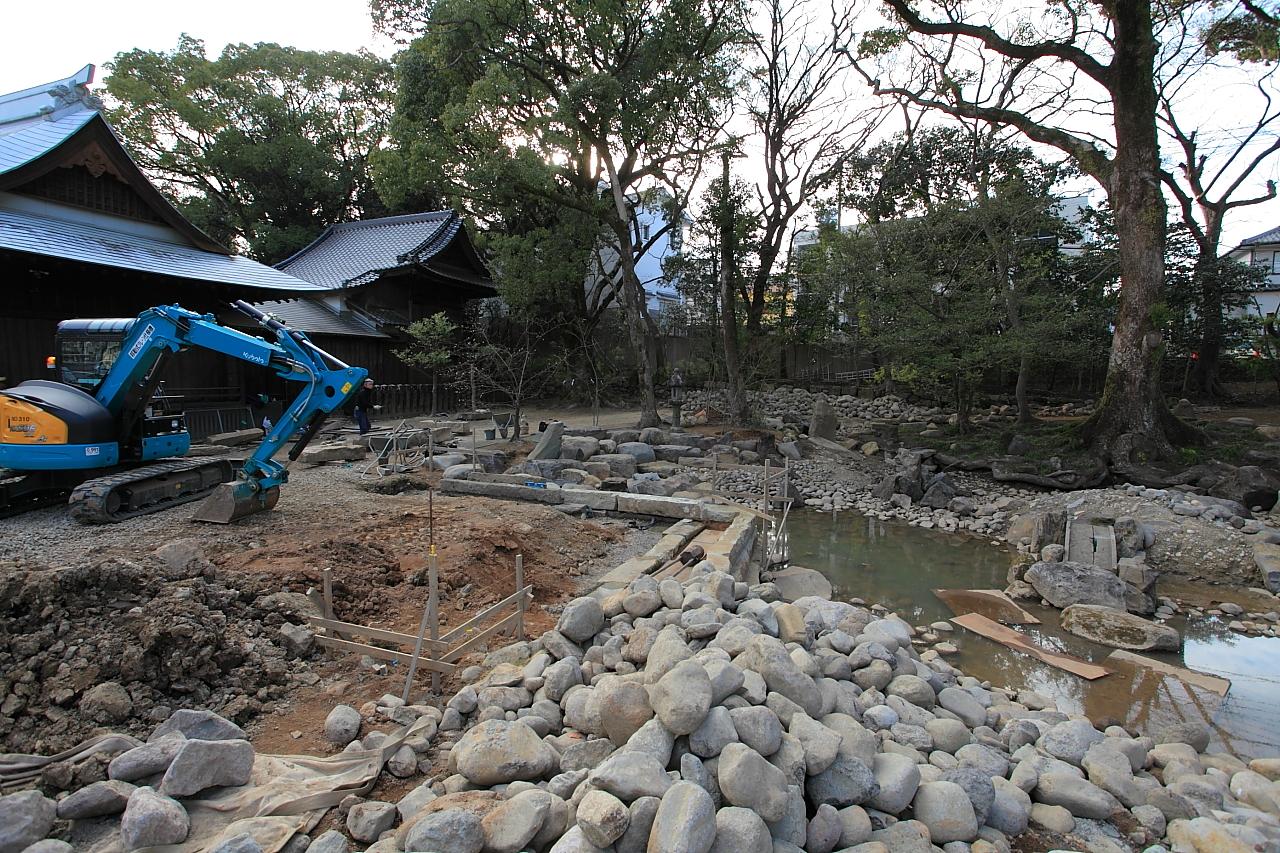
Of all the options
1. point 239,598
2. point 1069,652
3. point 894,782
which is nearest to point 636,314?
point 1069,652

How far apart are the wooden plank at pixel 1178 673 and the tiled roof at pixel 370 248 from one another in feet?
59.9

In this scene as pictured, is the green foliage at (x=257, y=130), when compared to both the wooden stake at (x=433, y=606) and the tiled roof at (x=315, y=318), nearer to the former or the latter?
the tiled roof at (x=315, y=318)

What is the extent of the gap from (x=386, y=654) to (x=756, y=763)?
2271 millimetres

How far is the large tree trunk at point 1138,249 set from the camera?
1213 cm

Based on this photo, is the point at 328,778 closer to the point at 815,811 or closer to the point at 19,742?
the point at 19,742

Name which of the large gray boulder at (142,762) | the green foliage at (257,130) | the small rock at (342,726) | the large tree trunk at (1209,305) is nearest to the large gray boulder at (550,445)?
the small rock at (342,726)

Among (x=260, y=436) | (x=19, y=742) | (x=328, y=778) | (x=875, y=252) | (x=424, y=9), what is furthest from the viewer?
(x=875, y=252)

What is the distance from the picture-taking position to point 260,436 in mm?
13555

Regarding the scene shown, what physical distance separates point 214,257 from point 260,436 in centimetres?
405

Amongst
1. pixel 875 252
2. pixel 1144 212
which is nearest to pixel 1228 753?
pixel 1144 212

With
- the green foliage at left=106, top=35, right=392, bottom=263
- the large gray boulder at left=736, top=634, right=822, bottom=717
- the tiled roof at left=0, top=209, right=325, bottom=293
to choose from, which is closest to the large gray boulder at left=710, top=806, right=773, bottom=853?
the large gray boulder at left=736, top=634, right=822, bottom=717

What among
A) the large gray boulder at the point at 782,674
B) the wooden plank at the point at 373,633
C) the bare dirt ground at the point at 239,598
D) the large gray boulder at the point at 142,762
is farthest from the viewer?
the wooden plank at the point at 373,633

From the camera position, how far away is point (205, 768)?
261 centimetres

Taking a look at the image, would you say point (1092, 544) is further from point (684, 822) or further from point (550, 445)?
point (684, 822)
